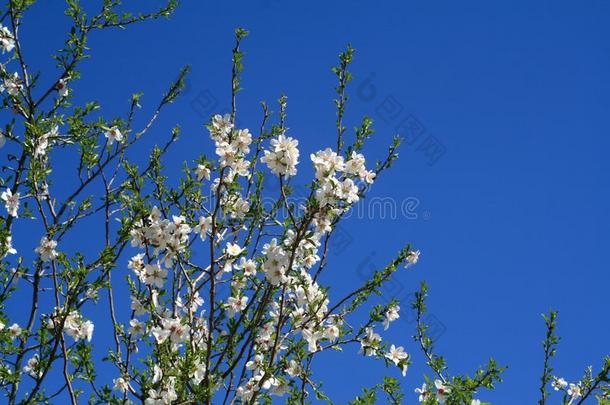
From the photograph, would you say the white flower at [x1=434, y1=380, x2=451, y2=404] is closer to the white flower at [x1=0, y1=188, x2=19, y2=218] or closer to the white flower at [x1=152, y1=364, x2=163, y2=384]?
the white flower at [x1=152, y1=364, x2=163, y2=384]

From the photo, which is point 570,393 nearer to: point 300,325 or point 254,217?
point 300,325

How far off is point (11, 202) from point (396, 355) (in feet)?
9.14

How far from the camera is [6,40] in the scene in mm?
4410

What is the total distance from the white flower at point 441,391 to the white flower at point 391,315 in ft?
1.58

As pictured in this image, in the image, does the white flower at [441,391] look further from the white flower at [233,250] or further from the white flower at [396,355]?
the white flower at [233,250]

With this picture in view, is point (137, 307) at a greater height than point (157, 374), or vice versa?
point (137, 307)

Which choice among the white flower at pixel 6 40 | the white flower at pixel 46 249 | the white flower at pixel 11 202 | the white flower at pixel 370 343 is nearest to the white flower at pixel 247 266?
the white flower at pixel 370 343

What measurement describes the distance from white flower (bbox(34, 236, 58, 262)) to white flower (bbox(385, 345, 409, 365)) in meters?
2.26

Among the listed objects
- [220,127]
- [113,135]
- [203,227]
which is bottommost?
[203,227]

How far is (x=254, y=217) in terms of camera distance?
396 cm

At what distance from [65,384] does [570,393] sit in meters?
4.27

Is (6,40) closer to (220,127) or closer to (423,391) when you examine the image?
(220,127)

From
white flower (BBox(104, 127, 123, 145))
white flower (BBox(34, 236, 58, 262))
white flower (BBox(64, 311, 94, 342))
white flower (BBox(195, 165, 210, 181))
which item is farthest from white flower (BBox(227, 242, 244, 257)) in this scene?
white flower (BBox(104, 127, 123, 145))

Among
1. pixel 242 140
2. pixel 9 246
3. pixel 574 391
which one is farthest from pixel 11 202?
pixel 574 391
